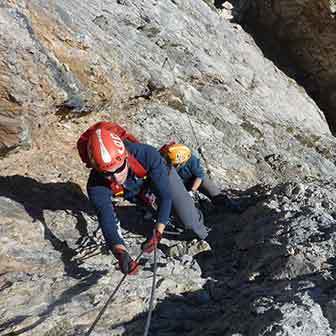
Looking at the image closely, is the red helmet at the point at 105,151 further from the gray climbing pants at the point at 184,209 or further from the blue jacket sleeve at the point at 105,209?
the gray climbing pants at the point at 184,209

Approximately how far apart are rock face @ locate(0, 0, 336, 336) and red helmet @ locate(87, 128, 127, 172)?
1.35m

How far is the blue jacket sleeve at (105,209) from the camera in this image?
22.9 ft

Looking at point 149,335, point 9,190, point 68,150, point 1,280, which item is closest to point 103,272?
point 1,280

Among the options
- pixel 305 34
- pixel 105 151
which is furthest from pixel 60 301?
pixel 305 34

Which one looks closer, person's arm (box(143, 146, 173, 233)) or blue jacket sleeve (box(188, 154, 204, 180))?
person's arm (box(143, 146, 173, 233))

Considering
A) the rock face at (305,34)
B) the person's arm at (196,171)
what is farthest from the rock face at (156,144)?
the rock face at (305,34)

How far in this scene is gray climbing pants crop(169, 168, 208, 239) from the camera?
806cm

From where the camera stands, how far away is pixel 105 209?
7129 millimetres

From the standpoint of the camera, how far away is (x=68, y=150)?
33.4ft

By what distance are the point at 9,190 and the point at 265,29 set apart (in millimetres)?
14859

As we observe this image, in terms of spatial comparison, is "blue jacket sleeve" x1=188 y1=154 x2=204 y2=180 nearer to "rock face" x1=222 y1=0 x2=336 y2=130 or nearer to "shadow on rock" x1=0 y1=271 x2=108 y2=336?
"shadow on rock" x1=0 y1=271 x2=108 y2=336

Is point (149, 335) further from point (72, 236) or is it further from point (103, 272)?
point (72, 236)

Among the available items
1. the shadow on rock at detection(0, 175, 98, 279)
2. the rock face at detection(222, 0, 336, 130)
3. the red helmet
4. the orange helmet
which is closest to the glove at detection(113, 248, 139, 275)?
the red helmet

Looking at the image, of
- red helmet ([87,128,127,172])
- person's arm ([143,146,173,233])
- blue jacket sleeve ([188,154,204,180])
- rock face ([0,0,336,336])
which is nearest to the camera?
rock face ([0,0,336,336])
